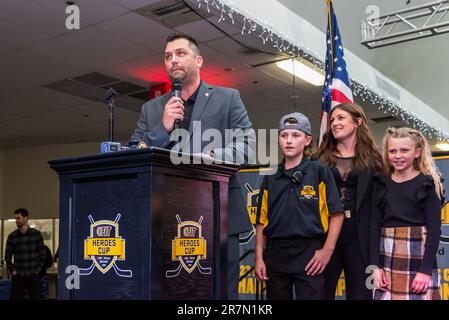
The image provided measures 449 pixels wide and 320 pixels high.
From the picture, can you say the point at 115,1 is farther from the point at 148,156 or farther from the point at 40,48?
the point at 148,156

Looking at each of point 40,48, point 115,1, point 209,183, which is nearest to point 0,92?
point 40,48

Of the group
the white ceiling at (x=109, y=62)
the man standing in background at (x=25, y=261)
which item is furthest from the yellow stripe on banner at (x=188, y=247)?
the man standing in background at (x=25, y=261)

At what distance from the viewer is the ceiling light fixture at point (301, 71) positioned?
20.5 feet

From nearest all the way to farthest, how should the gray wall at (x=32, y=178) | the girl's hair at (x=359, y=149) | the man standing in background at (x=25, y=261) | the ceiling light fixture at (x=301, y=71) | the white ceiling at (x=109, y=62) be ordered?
the girl's hair at (x=359, y=149)
the white ceiling at (x=109, y=62)
the ceiling light fixture at (x=301, y=71)
the man standing in background at (x=25, y=261)
the gray wall at (x=32, y=178)

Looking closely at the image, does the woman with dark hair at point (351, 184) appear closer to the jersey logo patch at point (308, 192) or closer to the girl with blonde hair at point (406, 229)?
the girl with blonde hair at point (406, 229)

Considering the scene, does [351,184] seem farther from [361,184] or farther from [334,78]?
[334,78]

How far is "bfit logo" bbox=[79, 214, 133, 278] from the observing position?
1.25 meters

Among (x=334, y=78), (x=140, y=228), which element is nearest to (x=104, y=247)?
(x=140, y=228)

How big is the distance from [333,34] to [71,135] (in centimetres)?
673

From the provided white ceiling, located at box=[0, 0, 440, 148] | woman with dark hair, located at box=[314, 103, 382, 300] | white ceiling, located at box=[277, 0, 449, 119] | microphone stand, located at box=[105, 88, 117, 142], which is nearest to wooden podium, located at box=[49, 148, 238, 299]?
microphone stand, located at box=[105, 88, 117, 142]

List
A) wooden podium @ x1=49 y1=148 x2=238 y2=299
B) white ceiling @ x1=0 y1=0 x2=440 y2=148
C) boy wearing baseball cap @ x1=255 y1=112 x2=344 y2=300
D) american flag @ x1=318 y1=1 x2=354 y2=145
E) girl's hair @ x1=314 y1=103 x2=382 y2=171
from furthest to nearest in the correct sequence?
white ceiling @ x1=0 y1=0 x2=440 y2=148, american flag @ x1=318 y1=1 x2=354 y2=145, girl's hair @ x1=314 y1=103 x2=382 y2=171, boy wearing baseball cap @ x1=255 y1=112 x2=344 y2=300, wooden podium @ x1=49 y1=148 x2=238 y2=299

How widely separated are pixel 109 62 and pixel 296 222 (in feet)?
15.1

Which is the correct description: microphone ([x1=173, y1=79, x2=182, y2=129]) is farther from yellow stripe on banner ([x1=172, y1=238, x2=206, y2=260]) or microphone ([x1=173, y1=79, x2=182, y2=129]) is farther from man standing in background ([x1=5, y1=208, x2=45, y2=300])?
man standing in background ([x1=5, y1=208, x2=45, y2=300])

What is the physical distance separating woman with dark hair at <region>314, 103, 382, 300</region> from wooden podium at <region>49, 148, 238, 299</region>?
2.93 ft
